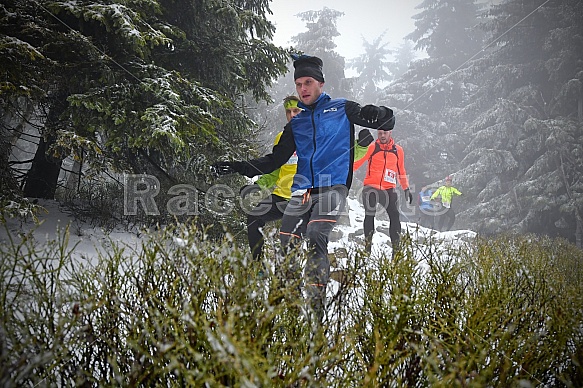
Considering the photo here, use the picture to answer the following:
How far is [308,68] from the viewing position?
3.32 metres

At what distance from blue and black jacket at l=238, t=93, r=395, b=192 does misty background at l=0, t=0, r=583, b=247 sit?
127cm

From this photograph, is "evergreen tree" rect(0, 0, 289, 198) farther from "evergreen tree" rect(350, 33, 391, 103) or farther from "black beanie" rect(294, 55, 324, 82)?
"evergreen tree" rect(350, 33, 391, 103)

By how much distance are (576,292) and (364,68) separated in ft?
128

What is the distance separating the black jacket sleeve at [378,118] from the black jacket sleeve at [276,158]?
750 millimetres

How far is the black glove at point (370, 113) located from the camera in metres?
2.78

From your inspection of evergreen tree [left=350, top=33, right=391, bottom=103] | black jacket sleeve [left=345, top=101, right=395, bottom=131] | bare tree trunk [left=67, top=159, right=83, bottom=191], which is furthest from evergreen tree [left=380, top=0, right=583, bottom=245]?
evergreen tree [left=350, top=33, right=391, bottom=103]

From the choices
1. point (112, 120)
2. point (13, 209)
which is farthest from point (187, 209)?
point (13, 209)

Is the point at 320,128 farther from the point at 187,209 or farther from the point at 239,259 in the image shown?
the point at 187,209

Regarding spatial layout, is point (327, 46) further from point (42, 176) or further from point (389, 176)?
point (42, 176)

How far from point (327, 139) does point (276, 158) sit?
31.9 inches

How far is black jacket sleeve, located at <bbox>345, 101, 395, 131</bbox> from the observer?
2.81 meters

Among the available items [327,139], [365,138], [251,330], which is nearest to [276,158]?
[327,139]

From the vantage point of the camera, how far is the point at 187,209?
5.11 meters

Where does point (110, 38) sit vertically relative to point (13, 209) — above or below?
above
